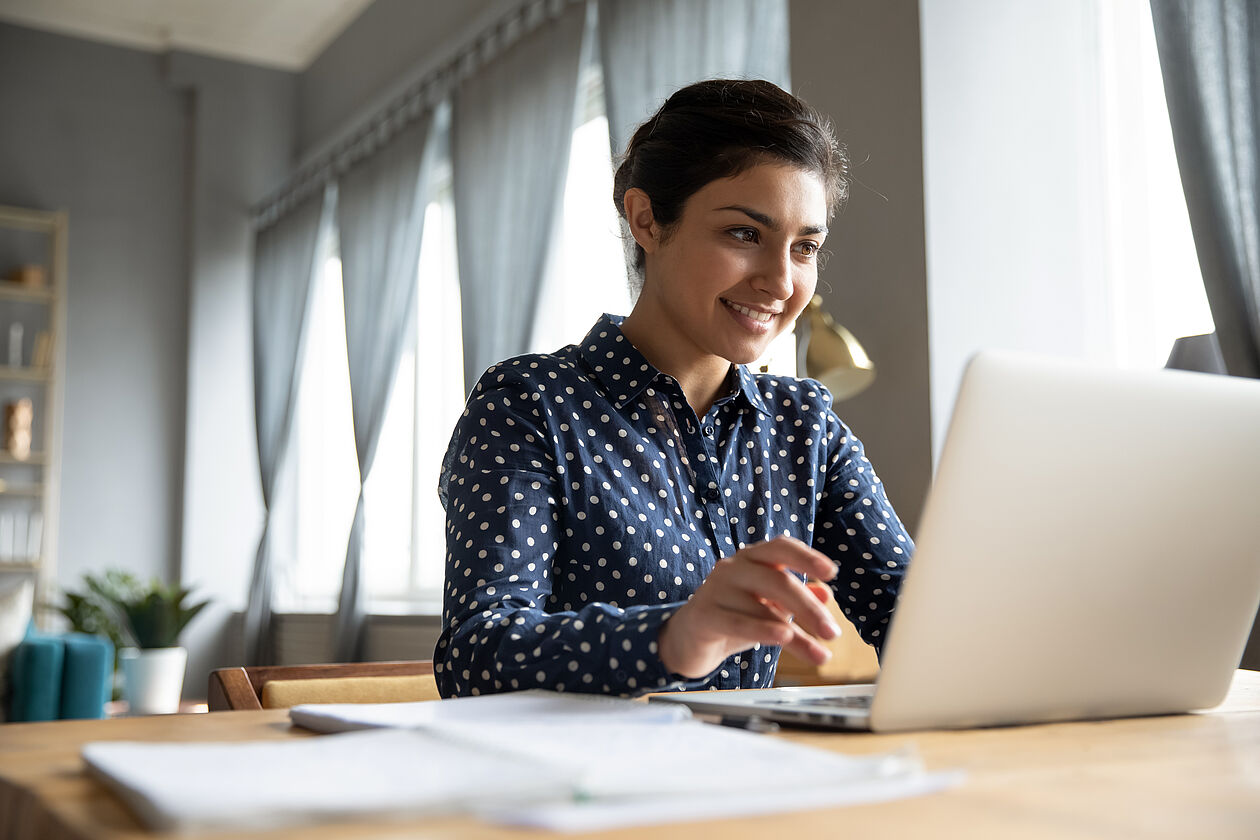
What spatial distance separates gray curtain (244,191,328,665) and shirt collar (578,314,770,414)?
14.0 feet

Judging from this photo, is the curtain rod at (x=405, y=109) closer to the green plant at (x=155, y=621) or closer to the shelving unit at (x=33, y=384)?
the shelving unit at (x=33, y=384)

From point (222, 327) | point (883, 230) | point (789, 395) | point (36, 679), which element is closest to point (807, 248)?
point (789, 395)

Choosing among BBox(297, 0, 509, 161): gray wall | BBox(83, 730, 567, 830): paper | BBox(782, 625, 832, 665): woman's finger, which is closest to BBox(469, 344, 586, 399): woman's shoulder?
BBox(782, 625, 832, 665): woman's finger

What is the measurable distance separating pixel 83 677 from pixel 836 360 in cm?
271

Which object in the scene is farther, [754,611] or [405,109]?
[405,109]

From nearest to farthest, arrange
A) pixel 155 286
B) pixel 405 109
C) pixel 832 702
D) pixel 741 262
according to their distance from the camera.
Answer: pixel 832 702, pixel 741 262, pixel 405 109, pixel 155 286

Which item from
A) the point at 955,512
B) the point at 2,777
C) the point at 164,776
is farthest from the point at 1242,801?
the point at 2,777

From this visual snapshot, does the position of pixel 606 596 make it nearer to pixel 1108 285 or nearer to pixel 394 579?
pixel 1108 285

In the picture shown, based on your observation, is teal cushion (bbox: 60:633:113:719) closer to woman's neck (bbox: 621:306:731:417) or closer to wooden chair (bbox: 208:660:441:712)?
wooden chair (bbox: 208:660:441:712)

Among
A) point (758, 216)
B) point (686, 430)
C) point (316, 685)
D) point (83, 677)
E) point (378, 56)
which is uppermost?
point (378, 56)

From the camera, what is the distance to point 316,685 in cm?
128

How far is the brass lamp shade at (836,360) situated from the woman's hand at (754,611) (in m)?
1.58

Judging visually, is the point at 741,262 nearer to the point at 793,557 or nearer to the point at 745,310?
the point at 745,310

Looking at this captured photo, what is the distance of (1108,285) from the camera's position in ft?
8.61
